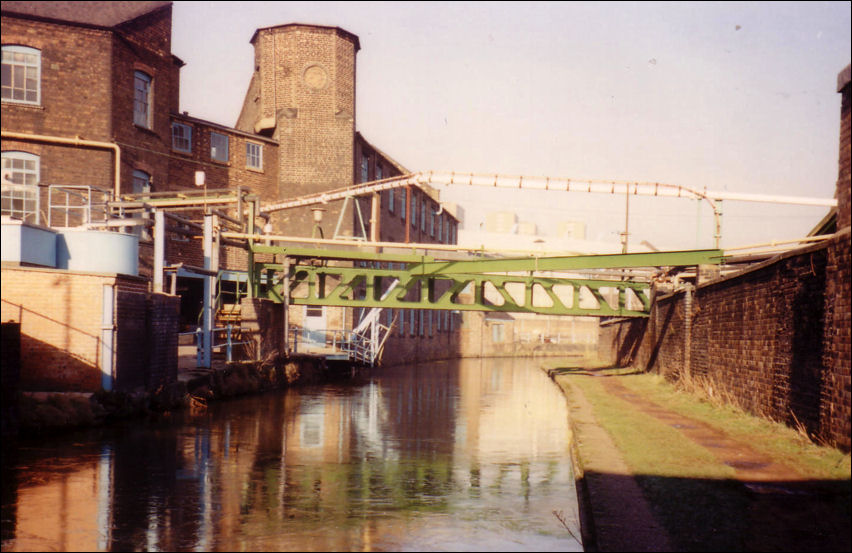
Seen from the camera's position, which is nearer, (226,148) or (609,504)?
(609,504)

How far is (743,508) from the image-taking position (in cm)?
666

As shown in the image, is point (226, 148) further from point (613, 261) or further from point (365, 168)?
point (613, 261)

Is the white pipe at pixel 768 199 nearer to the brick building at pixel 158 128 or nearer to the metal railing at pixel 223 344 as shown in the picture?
the brick building at pixel 158 128

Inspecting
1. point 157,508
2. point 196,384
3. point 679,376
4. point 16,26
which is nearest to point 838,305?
point 157,508

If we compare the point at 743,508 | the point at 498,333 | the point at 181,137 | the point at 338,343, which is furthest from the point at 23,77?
the point at 498,333

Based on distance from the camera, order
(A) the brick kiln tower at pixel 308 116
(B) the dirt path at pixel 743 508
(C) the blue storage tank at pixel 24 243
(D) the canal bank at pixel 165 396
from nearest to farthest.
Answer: (B) the dirt path at pixel 743 508 → (D) the canal bank at pixel 165 396 → (C) the blue storage tank at pixel 24 243 → (A) the brick kiln tower at pixel 308 116

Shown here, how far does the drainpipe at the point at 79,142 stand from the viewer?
21781mm

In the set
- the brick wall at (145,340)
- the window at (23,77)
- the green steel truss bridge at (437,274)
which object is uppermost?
the window at (23,77)

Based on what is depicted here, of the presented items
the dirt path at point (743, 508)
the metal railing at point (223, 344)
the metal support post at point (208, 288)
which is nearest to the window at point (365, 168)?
the metal railing at point (223, 344)

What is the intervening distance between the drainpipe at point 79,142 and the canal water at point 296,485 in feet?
36.1

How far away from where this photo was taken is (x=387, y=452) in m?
11.1

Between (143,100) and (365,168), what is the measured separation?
1148 cm

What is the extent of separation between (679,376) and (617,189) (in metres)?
5.42

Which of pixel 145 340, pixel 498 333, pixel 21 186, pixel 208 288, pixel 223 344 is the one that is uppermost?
pixel 21 186
